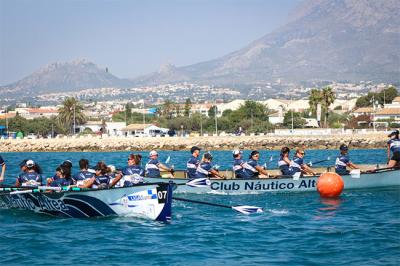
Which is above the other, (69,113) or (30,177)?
(69,113)

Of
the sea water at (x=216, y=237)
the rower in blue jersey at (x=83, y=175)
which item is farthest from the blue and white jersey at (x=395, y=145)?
the rower in blue jersey at (x=83, y=175)

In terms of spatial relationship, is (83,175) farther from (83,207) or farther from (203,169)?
(203,169)

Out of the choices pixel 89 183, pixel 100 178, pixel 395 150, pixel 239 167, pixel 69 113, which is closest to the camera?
pixel 89 183

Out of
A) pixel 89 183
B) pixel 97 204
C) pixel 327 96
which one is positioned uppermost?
pixel 327 96

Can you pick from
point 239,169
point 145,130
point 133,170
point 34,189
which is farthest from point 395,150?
point 145,130

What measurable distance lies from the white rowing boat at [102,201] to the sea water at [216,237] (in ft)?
0.78

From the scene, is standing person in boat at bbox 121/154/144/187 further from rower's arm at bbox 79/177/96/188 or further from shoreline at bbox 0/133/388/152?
shoreline at bbox 0/133/388/152

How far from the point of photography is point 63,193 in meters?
21.2

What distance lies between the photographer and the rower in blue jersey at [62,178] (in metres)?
22.1

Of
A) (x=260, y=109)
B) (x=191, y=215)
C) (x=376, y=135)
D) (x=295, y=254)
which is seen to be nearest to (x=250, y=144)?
(x=376, y=135)

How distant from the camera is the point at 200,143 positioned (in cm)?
9662

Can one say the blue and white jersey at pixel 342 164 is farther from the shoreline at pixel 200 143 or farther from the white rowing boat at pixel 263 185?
the shoreline at pixel 200 143

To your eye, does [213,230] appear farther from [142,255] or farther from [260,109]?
[260,109]

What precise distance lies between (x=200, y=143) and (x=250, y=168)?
69.0 metres
